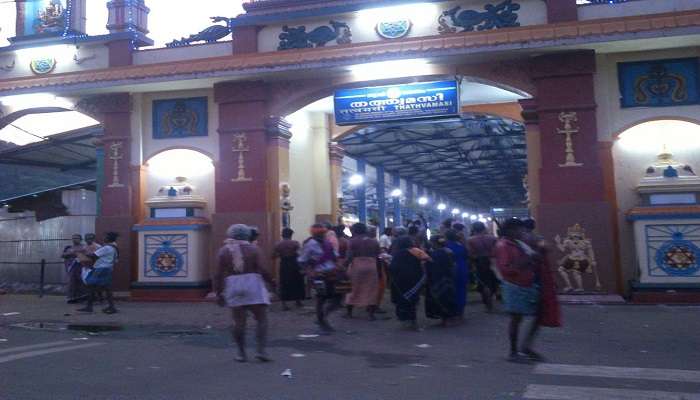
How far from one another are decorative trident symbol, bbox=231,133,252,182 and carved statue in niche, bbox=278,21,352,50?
2040 millimetres

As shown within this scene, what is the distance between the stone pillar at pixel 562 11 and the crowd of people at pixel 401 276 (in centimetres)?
408

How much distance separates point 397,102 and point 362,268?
165 inches

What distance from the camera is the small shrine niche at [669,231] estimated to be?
417 inches

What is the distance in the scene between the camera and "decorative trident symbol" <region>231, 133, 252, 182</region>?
13.0m

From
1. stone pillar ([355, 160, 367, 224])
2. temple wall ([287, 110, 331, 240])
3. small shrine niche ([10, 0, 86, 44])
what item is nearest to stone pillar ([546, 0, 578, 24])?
temple wall ([287, 110, 331, 240])

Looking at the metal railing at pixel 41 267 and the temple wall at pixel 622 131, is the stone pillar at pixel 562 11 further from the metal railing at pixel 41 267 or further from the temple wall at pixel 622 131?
the metal railing at pixel 41 267

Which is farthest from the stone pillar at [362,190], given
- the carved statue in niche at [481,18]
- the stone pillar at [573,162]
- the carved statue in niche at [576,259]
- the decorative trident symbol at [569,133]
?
the carved statue in niche at [576,259]

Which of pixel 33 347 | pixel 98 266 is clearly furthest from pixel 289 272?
pixel 33 347

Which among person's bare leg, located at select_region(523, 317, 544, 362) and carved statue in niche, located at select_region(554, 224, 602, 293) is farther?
carved statue in niche, located at select_region(554, 224, 602, 293)

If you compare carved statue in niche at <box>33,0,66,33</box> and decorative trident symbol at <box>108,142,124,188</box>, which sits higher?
carved statue in niche at <box>33,0,66,33</box>

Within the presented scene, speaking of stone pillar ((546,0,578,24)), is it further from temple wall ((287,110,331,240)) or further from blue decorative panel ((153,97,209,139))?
blue decorative panel ((153,97,209,139))

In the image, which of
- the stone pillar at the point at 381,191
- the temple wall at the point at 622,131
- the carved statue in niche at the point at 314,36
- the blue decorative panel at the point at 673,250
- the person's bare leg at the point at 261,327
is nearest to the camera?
the person's bare leg at the point at 261,327

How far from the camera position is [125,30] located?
13984mm

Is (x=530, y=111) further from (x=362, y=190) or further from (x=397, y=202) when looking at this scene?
(x=397, y=202)
